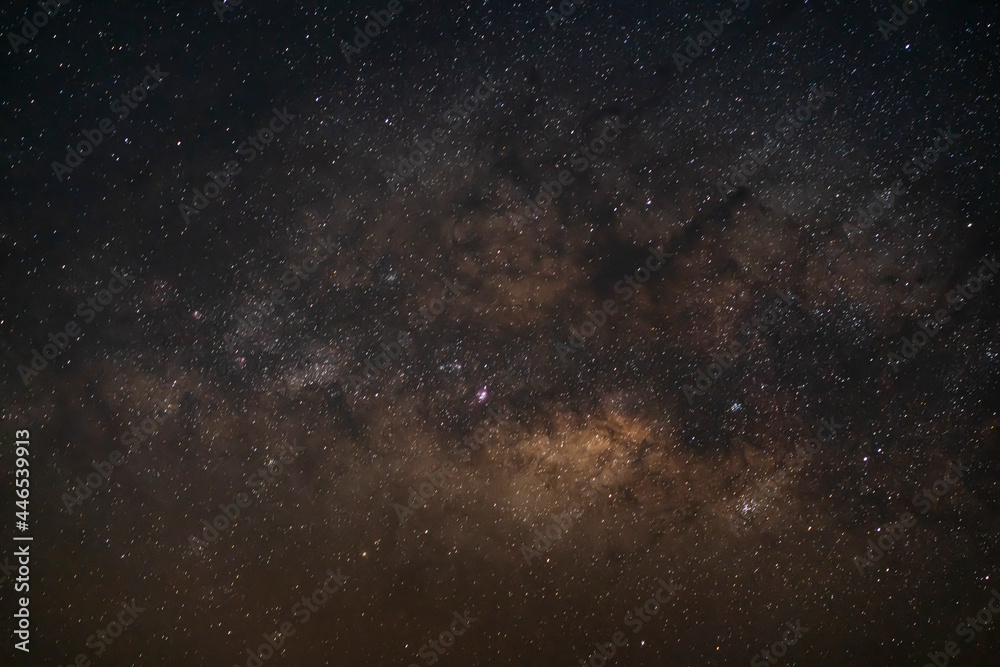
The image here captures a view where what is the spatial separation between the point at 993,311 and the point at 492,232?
1748mm

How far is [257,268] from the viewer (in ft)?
5.49

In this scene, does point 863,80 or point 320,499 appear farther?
point 320,499

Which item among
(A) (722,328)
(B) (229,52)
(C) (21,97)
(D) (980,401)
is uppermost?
(B) (229,52)

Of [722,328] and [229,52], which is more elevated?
[229,52]

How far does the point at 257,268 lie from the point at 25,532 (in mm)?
1347

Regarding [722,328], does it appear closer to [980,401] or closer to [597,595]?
[980,401]

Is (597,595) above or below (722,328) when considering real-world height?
below

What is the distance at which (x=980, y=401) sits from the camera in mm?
1641

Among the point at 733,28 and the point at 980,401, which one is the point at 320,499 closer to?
the point at 733,28

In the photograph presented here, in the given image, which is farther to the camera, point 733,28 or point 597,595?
point 597,595

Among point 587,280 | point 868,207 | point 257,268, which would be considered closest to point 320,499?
point 257,268

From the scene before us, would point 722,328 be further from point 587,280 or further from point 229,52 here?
point 229,52

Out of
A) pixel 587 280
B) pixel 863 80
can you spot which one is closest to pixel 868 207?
pixel 863 80

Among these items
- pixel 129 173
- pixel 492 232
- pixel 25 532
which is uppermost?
pixel 129 173
